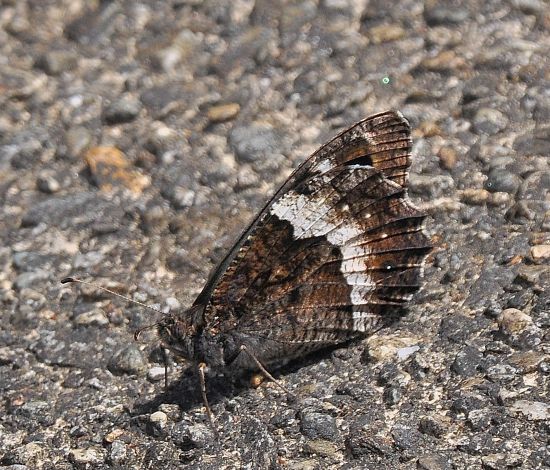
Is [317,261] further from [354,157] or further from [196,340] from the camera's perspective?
[196,340]

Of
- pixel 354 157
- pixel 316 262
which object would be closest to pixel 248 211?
pixel 316 262

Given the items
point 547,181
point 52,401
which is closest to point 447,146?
point 547,181

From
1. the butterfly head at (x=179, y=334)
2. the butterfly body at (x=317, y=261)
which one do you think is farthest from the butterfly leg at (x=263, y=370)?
the butterfly head at (x=179, y=334)

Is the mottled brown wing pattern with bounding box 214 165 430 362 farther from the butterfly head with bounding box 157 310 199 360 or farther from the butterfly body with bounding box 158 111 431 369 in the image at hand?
the butterfly head with bounding box 157 310 199 360

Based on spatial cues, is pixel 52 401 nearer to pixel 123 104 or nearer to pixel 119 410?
pixel 119 410

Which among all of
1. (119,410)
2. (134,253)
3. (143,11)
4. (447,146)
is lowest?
(119,410)

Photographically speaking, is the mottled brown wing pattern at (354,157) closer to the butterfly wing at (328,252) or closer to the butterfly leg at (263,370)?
the butterfly wing at (328,252)

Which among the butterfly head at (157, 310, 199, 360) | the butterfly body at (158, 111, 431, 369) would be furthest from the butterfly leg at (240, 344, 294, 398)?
the butterfly head at (157, 310, 199, 360)
